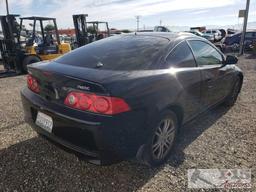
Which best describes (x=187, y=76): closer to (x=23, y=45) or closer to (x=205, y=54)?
(x=205, y=54)

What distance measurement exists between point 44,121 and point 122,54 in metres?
1.15

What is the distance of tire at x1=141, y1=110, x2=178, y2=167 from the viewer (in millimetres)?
2543

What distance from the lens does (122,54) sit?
2875 mm

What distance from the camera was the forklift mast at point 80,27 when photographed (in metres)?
12.5

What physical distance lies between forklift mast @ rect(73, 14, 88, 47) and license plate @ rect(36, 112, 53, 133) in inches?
421

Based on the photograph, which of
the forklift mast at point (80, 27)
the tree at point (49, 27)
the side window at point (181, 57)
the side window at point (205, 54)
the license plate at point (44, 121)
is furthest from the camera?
the forklift mast at point (80, 27)

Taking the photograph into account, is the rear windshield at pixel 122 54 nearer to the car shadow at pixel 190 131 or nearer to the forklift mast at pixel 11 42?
the car shadow at pixel 190 131

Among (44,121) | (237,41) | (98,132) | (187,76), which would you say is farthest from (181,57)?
(237,41)

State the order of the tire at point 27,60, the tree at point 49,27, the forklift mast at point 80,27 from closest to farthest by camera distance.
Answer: the tire at point 27,60
the tree at point 49,27
the forklift mast at point 80,27

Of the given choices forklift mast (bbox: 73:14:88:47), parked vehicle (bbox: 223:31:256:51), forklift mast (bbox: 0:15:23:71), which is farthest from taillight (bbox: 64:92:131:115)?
parked vehicle (bbox: 223:31:256:51)

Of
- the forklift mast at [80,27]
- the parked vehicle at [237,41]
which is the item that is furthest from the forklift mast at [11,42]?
the parked vehicle at [237,41]

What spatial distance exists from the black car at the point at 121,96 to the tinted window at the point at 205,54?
0.02 metres

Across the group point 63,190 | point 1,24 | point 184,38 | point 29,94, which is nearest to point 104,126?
point 63,190

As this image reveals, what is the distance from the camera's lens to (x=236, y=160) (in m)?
3.00
